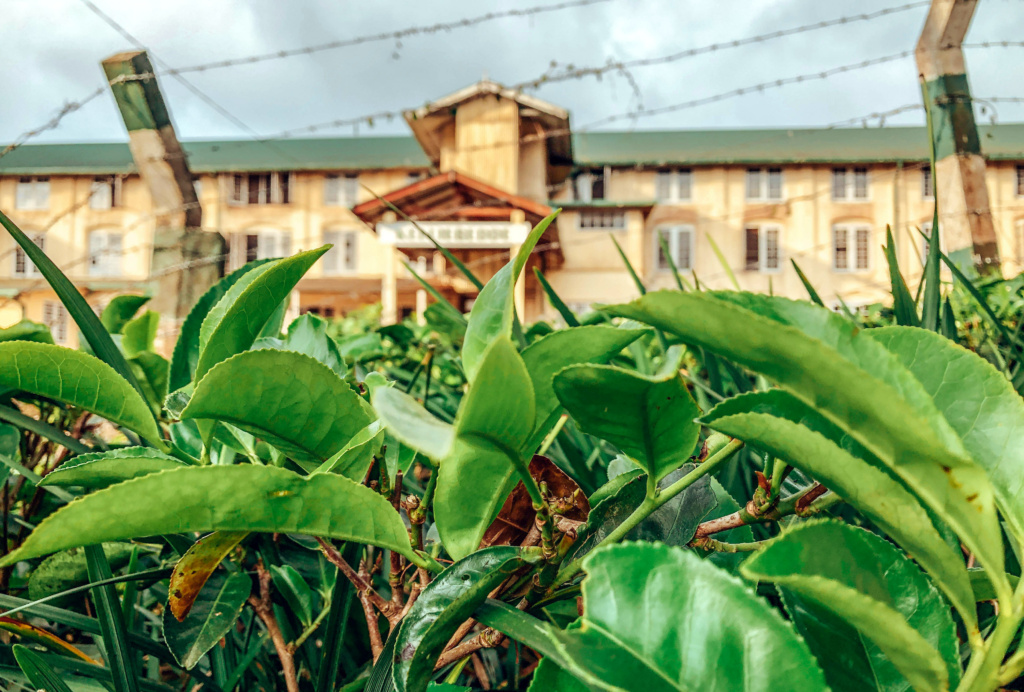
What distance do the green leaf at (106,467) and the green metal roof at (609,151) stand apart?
12800 millimetres

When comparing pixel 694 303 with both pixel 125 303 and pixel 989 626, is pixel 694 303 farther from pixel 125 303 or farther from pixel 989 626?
pixel 125 303

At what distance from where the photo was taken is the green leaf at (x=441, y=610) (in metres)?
0.22

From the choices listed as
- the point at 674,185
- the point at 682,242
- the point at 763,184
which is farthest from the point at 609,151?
the point at 763,184

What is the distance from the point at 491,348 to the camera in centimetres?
17

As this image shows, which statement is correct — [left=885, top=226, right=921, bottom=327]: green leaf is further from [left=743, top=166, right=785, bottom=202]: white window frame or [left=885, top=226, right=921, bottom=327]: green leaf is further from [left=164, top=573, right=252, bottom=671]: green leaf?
[left=743, top=166, right=785, bottom=202]: white window frame

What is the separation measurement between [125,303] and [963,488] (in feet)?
2.52

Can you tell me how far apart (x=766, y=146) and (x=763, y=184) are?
34.0 inches

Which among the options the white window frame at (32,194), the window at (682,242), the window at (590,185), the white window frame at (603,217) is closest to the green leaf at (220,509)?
the white window frame at (603,217)

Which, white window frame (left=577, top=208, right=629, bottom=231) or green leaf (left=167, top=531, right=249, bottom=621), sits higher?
white window frame (left=577, top=208, right=629, bottom=231)

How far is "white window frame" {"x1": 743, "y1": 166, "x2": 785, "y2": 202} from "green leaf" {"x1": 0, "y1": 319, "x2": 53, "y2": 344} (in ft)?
49.2

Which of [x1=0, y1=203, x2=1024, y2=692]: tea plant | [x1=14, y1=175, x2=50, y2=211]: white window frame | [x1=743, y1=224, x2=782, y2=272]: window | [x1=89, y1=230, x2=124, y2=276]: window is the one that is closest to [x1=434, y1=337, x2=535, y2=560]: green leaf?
[x1=0, y1=203, x2=1024, y2=692]: tea plant

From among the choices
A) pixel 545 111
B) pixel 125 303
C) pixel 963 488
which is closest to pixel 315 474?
pixel 963 488

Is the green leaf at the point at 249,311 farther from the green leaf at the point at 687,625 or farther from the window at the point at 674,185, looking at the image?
the window at the point at 674,185

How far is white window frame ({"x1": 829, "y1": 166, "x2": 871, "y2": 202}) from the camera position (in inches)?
547
